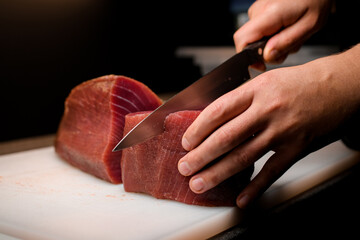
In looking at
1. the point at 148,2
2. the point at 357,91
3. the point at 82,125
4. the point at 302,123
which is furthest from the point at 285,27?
the point at 148,2

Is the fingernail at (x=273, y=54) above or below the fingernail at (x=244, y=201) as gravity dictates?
above

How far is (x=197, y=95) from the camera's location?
144 cm

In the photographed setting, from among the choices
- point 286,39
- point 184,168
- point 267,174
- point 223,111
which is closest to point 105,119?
point 184,168

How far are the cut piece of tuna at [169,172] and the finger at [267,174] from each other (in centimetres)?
6

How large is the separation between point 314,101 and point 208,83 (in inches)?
16.8

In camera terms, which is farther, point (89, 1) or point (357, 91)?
point (89, 1)

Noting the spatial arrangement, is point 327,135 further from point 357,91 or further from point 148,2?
point 148,2

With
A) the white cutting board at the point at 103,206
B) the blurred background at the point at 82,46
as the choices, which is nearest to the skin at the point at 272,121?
the white cutting board at the point at 103,206

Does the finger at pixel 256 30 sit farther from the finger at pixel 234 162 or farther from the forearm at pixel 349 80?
the finger at pixel 234 162

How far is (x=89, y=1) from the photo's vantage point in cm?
323

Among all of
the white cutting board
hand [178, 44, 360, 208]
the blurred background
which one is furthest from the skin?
the blurred background

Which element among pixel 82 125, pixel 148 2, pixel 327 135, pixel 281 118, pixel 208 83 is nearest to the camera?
pixel 281 118

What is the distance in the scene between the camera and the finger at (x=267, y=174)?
50.3 inches

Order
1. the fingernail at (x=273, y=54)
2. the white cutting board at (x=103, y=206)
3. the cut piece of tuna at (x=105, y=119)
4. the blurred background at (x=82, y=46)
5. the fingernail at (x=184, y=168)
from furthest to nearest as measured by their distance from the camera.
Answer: the blurred background at (x=82, y=46) → the fingernail at (x=273, y=54) → the cut piece of tuna at (x=105, y=119) → the fingernail at (x=184, y=168) → the white cutting board at (x=103, y=206)
